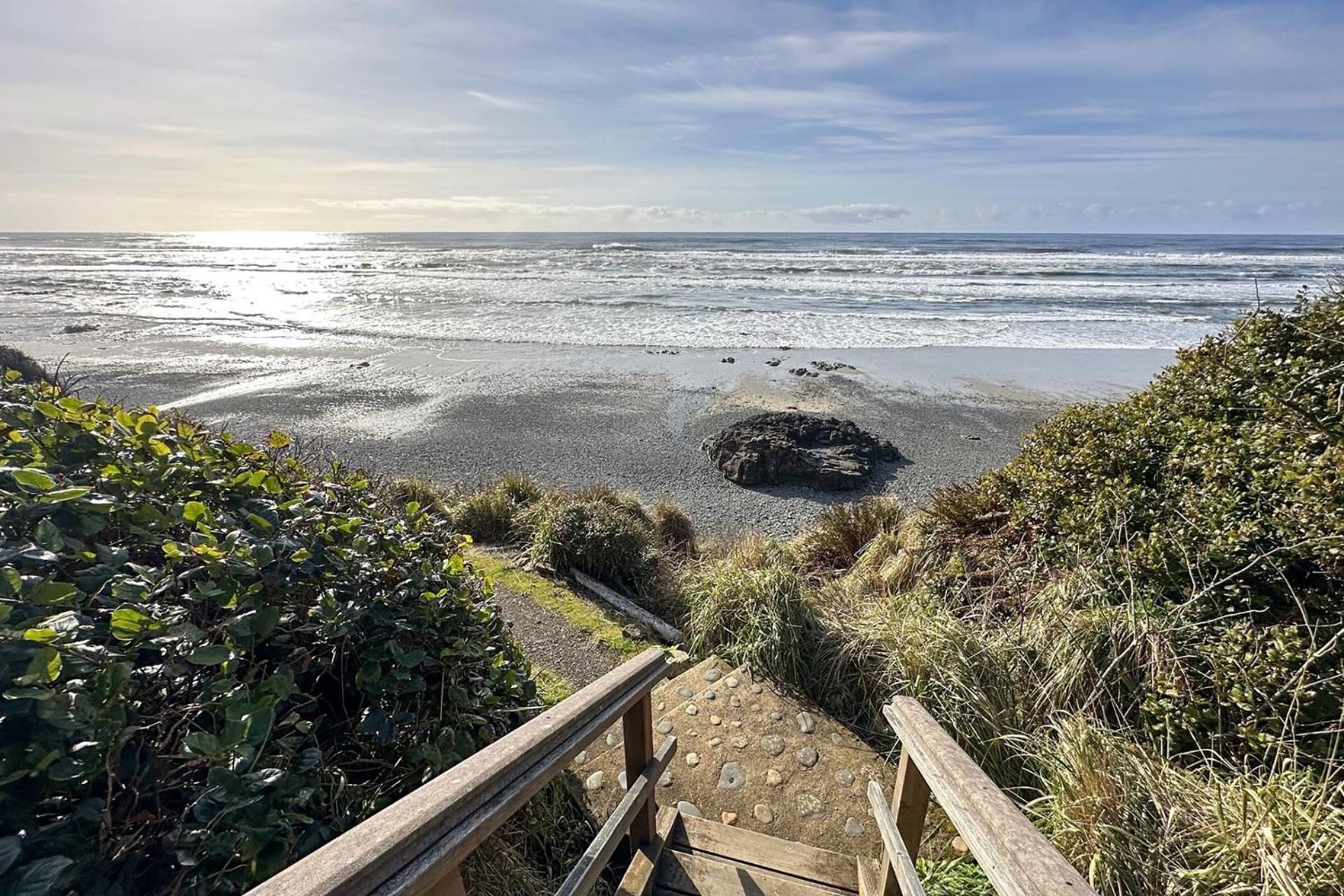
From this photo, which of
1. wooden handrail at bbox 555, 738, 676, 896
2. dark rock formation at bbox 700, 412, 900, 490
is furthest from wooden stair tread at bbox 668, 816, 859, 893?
dark rock formation at bbox 700, 412, 900, 490

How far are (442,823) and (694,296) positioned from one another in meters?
31.5

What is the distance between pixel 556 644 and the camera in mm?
5367

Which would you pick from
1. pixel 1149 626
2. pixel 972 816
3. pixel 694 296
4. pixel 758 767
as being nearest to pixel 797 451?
pixel 758 767

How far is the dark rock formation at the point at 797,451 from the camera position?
1056 cm

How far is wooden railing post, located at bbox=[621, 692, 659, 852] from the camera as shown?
8.93 ft

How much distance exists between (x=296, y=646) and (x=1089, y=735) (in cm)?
346

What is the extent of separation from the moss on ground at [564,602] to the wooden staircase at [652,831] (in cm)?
135

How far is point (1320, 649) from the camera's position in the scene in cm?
274

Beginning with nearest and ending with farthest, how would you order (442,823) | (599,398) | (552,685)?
(442,823), (552,685), (599,398)

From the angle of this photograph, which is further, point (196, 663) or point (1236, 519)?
point (1236, 519)

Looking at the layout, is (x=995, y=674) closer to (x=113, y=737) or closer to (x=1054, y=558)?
(x=1054, y=558)

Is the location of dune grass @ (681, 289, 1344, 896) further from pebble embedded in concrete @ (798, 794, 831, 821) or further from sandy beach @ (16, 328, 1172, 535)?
sandy beach @ (16, 328, 1172, 535)

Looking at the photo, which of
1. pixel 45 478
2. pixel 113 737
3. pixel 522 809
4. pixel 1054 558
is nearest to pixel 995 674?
pixel 1054 558

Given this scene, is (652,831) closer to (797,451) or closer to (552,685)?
(552,685)
